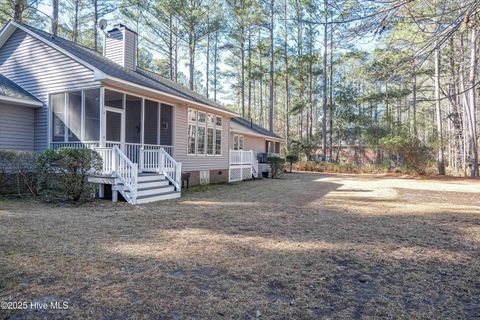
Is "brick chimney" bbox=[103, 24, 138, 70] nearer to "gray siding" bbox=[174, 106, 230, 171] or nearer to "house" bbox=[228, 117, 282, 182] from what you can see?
"gray siding" bbox=[174, 106, 230, 171]

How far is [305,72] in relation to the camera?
3053 cm

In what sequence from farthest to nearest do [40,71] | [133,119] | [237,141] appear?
[237,141] → [133,119] → [40,71]

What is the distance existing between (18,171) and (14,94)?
8.55 ft

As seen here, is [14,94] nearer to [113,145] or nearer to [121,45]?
[113,145]

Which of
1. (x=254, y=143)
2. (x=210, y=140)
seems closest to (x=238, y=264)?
(x=210, y=140)

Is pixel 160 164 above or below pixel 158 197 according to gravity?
above

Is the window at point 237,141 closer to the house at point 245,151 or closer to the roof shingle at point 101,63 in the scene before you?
the house at point 245,151

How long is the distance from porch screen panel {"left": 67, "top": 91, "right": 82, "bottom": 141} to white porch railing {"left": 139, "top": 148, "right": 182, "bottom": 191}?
1.93m

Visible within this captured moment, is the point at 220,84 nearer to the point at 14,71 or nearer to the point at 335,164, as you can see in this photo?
the point at 335,164

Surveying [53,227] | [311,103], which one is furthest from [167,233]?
[311,103]

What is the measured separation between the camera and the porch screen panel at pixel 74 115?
30.0 feet

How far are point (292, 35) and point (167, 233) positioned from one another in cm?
2884

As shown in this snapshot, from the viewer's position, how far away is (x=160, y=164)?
9.99m

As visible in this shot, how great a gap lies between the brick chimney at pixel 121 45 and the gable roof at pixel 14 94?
3.70 m
